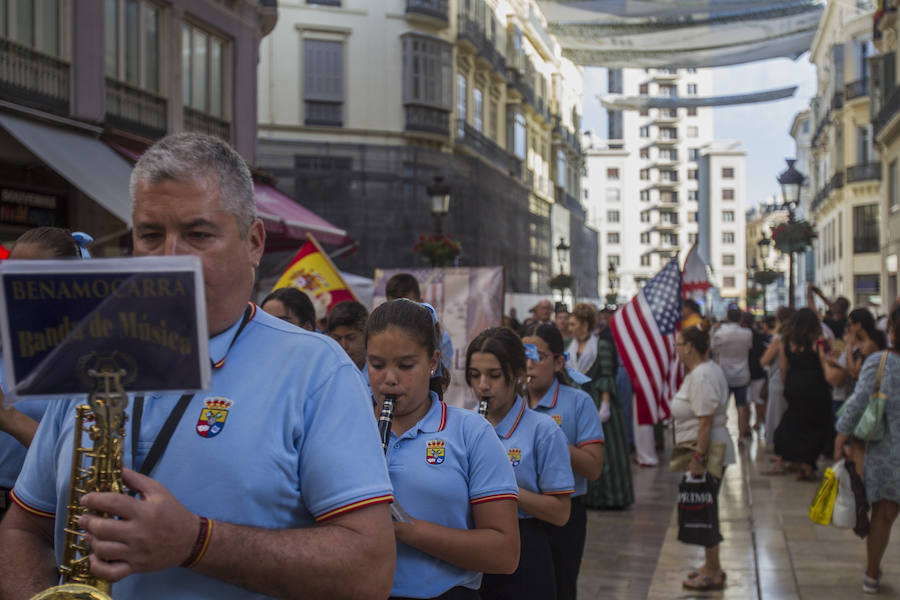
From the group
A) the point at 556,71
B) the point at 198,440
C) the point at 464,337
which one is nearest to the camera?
the point at 198,440

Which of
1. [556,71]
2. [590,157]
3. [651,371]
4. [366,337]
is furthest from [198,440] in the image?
[590,157]

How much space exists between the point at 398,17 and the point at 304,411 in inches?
1168

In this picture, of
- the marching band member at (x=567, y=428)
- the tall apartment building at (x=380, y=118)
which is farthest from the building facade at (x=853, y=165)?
the marching band member at (x=567, y=428)

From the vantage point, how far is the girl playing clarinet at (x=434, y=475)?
317cm

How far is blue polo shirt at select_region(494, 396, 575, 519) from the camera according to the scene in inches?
169

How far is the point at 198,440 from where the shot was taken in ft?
6.28

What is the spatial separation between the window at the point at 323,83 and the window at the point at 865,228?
79.8 feet

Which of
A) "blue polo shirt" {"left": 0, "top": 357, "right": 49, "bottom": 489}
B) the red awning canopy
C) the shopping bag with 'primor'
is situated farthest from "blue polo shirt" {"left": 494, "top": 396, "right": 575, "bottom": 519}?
the red awning canopy

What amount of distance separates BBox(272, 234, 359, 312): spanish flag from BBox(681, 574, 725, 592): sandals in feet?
11.6

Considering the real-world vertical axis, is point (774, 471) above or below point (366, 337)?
below

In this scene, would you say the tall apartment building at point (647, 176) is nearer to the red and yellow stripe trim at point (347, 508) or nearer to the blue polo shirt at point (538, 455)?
the blue polo shirt at point (538, 455)

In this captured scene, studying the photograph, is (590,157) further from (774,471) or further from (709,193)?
(774,471)

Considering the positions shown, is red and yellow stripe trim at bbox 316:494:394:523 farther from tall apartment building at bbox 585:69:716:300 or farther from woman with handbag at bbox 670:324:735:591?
tall apartment building at bbox 585:69:716:300

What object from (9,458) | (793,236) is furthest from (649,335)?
(793,236)
